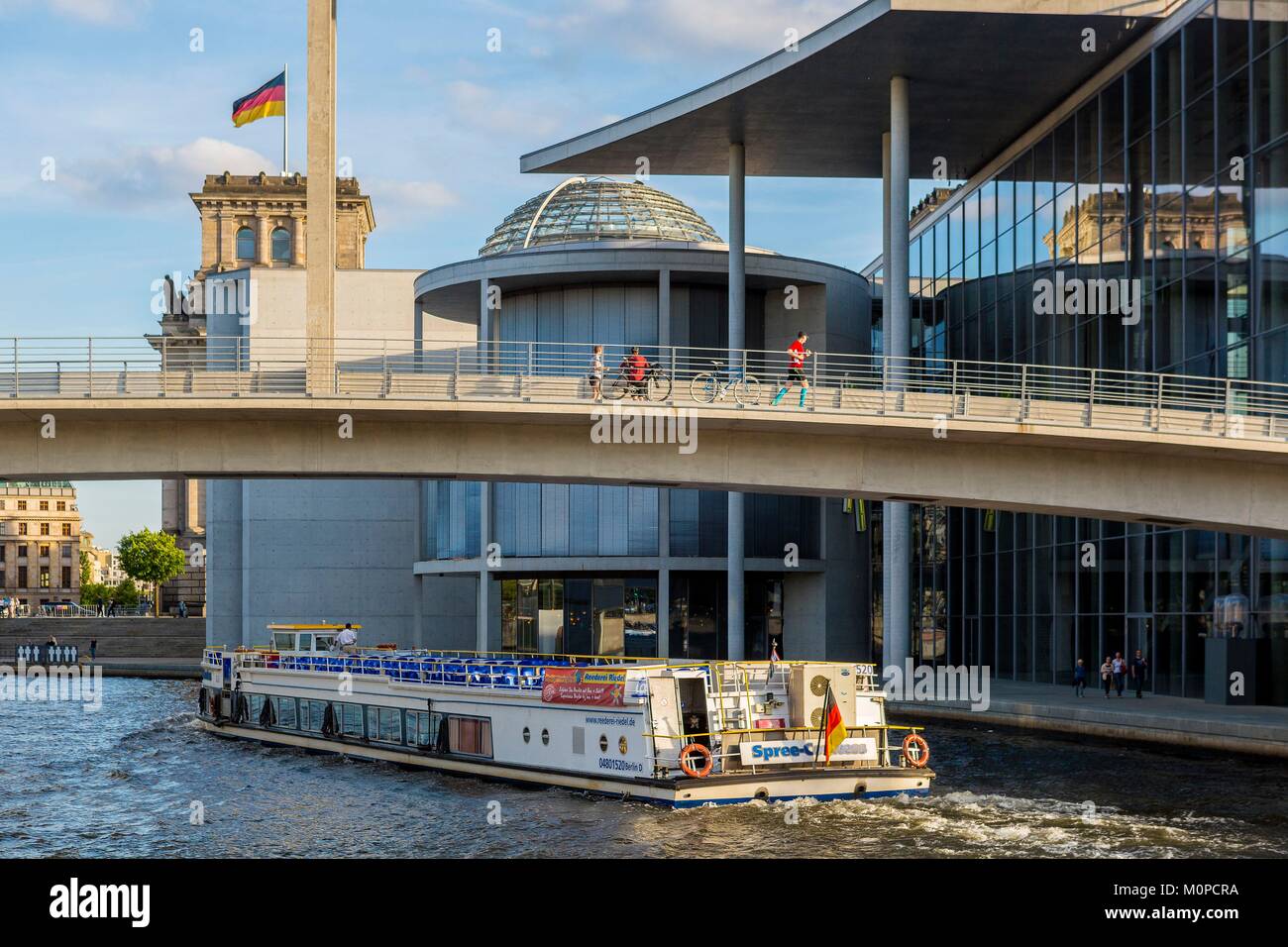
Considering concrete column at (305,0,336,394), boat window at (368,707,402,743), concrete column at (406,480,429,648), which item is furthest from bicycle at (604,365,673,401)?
concrete column at (406,480,429,648)

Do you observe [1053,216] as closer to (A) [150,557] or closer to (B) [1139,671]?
(B) [1139,671]

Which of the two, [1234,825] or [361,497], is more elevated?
[361,497]

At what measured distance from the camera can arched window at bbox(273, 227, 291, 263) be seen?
16225cm

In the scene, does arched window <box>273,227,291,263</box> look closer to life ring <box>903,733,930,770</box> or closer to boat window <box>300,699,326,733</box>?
boat window <box>300,699,326,733</box>

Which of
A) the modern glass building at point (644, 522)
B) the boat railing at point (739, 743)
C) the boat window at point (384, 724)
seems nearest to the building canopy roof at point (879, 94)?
the modern glass building at point (644, 522)

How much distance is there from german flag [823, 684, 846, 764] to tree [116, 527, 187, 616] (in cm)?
14909

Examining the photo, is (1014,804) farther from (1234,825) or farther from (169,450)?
(169,450)

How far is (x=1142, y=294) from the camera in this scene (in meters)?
51.4

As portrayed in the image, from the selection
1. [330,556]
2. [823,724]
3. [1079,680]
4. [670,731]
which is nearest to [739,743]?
[670,731]

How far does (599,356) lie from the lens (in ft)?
125

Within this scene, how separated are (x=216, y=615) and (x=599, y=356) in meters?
56.4

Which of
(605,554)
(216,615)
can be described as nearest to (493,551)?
(605,554)

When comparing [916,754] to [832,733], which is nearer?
[832,733]

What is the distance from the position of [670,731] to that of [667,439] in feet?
22.9
